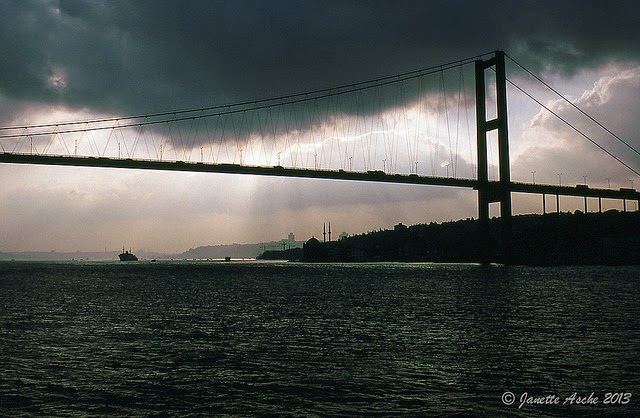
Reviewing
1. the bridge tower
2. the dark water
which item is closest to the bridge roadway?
the bridge tower

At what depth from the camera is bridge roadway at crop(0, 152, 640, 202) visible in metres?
78.1

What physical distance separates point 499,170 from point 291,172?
32.6m

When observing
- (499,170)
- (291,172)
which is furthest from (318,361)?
(499,170)

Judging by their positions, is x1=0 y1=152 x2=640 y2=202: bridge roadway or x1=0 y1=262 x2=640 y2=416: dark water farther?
x1=0 y1=152 x2=640 y2=202: bridge roadway

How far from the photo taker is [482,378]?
14.5m

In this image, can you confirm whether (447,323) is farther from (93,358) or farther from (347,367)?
(93,358)

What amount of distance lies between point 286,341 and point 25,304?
23.6 metres

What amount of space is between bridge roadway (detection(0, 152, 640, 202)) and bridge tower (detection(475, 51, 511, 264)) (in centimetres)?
106

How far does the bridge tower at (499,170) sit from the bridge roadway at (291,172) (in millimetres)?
1064

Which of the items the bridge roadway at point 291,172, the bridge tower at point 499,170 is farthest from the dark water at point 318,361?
the bridge tower at point 499,170

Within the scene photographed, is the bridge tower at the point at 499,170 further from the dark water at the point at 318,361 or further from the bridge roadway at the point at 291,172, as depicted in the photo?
the dark water at the point at 318,361

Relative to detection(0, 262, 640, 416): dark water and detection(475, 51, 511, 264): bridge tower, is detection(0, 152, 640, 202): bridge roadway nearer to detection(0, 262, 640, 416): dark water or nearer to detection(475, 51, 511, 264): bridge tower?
detection(475, 51, 511, 264): bridge tower

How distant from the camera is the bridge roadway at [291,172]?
78125 millimetres

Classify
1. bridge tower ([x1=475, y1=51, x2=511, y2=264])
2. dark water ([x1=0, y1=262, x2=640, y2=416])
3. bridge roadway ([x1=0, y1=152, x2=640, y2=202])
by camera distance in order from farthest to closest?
bridge tower ([x1=475, y1=51, x2=511, y2=264]) → bridge roadway ([x1=0, y1=152, x2=640, y2=202]) → dark water ([x1=0, y1=262, x2=640, y2=416])
